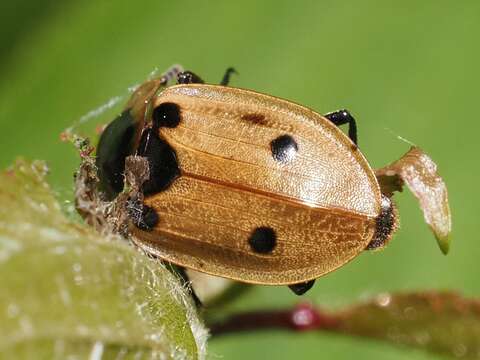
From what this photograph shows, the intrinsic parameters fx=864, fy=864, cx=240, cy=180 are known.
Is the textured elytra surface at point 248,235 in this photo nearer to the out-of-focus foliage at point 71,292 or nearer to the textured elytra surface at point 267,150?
the textured elytra surface at point 267,150

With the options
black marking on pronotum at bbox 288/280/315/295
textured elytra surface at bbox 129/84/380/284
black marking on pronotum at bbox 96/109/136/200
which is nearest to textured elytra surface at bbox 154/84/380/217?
textured elytra surface at bbox 129/84/380/284

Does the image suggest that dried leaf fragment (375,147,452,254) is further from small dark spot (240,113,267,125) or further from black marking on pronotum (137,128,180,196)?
black marking on pronotum (137,128,180,196)

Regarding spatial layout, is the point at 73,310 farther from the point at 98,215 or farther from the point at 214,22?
the point at 214,22

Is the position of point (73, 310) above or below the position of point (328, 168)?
below

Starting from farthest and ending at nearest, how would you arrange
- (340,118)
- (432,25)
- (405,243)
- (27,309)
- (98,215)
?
(432,25) → (405,243) → (340,118) → (98,215) → (27,309)

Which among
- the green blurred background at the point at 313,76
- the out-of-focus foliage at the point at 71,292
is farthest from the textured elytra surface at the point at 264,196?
the green blurred background at the point at 313,76

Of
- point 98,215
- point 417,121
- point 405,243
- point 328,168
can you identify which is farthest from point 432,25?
point 98,215

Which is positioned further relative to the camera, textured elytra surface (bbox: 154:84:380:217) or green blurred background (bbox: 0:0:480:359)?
green blurred background (bbox: 0:0:480:359)
